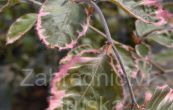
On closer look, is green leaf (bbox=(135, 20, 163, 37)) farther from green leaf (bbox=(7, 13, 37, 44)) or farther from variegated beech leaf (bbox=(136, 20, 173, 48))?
green leaf (bbox=(7, 13, 37, 44))

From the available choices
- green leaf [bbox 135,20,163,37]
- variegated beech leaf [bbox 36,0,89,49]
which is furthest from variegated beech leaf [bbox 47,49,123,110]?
green leaf [bbox 135,20,163,37]

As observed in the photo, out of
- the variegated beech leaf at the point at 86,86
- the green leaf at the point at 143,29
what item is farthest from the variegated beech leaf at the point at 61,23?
the green leaf at the point at 143,29

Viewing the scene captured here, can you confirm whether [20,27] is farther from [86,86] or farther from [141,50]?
[141,50]

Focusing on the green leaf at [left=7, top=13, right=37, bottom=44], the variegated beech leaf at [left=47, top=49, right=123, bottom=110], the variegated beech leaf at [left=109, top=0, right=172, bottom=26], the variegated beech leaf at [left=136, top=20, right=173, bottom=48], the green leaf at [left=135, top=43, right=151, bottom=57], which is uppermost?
the variegated beech leaf at [left=109, top=0, right=172, bottom=26]

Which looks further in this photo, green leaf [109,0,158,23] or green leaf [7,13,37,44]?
green leaf [7,13,37,44]

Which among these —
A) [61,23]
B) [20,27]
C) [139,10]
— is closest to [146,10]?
[139,10]

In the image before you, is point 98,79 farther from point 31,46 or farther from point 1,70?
point 1,70
